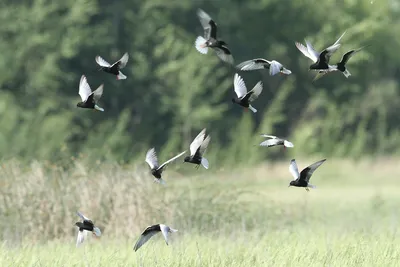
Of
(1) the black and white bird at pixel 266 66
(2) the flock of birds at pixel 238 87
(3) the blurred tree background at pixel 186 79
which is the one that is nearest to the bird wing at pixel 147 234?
(2) the flock of birds at pixel 238 87

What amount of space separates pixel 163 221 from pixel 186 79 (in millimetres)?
31071

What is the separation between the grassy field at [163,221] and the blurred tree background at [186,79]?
1827cm

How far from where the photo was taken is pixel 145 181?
16109 mm

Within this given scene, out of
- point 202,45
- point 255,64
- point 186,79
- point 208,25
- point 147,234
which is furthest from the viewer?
point 186,79

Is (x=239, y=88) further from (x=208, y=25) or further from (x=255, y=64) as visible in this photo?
(x=208, y=25)

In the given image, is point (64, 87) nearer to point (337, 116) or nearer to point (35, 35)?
point (35, 35)

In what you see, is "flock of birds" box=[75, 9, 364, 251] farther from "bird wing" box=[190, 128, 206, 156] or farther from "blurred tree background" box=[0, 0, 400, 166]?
"blurred tree background" box=[0, 0, 400, 166]

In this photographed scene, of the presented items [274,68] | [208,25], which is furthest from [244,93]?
[208,25]

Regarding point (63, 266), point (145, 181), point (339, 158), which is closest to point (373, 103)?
point (339, 158)

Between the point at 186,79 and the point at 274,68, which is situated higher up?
the point at 186,79

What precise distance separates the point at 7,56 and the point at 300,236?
100 feet

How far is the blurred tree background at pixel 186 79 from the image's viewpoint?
42594 mm

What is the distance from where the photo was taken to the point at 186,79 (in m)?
46.6

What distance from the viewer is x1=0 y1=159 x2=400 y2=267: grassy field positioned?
11.8m
